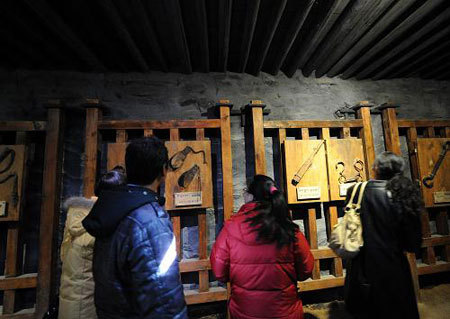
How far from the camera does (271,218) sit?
5.20ft

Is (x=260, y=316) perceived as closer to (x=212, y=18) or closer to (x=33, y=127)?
(x=212, y=18)

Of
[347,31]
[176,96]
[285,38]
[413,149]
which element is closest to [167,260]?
[176,96]

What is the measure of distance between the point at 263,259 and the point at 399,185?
1196 millimetres

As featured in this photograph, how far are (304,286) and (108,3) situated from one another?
332cm

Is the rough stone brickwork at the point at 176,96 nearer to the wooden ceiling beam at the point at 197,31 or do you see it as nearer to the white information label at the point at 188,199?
the wooden ceiling beam at the point at 197,31

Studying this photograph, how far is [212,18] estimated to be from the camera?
2230 millimetres

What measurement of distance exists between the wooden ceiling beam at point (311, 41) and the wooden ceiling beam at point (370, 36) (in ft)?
1.43

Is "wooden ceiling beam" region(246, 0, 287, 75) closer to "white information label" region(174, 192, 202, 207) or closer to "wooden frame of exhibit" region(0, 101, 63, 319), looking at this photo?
"white information label" region(174, 192, 202, 207)

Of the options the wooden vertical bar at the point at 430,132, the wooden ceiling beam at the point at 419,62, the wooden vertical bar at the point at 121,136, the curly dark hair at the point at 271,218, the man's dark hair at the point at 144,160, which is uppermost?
the wooden ceiling beam at the point at 419,62

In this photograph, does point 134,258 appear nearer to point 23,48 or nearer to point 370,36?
point 23,48

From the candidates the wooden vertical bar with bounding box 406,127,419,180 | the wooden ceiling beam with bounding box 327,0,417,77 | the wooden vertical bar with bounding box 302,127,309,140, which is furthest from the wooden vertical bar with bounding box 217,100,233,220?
the wooden vertical bar with bounding box 406,127,419,180

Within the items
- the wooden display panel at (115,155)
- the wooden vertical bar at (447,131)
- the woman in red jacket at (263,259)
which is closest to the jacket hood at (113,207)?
the woman in red jacket at (263,259)

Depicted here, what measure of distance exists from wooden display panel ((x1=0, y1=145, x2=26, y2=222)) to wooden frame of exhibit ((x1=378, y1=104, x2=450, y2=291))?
14.2 ft

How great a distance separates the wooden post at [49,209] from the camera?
2348mm
